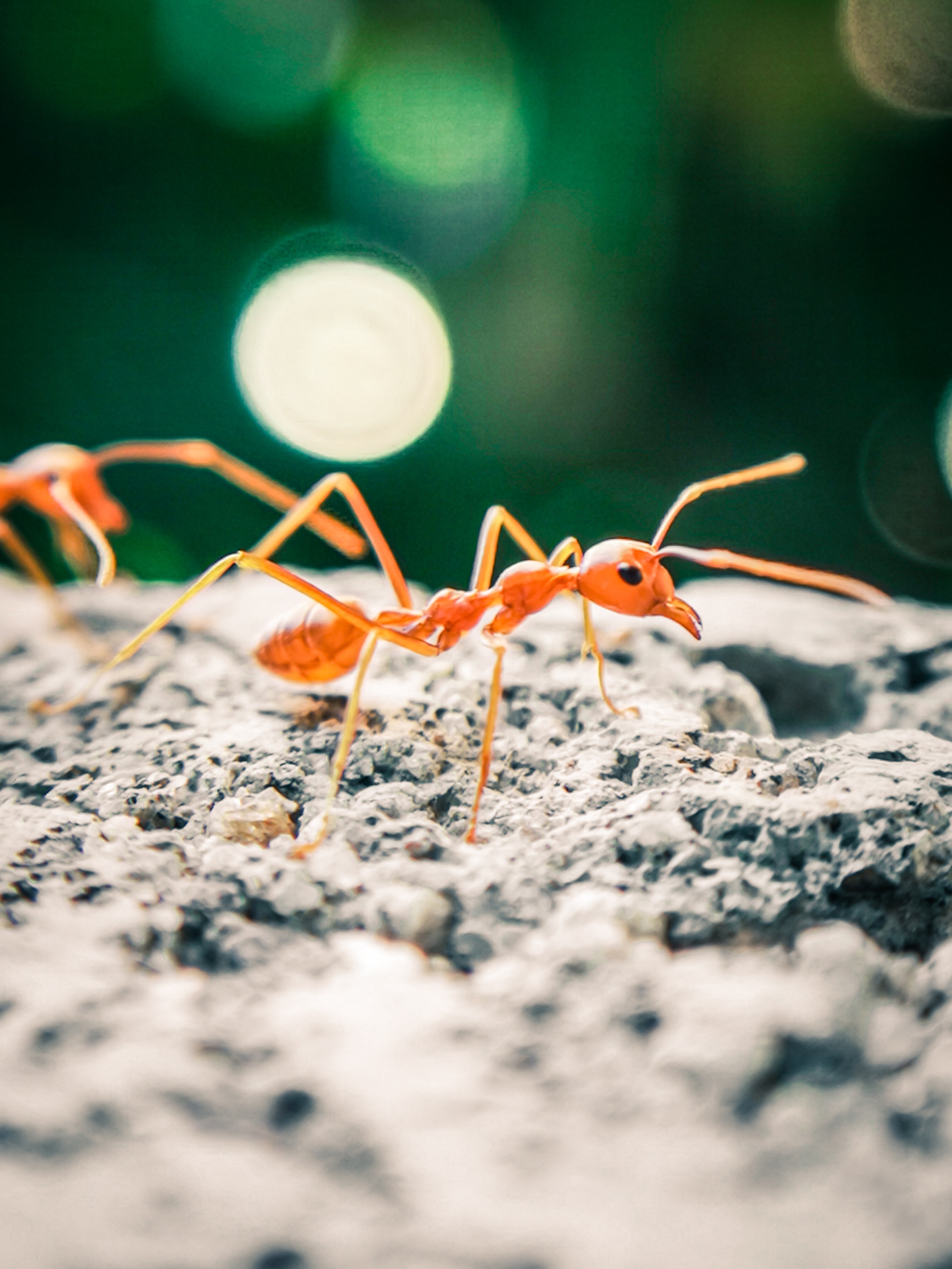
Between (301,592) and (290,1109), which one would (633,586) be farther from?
(290,1109)

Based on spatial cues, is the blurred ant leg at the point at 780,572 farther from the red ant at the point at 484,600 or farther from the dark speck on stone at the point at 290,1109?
the dark speck on stone at the point at 290,1109

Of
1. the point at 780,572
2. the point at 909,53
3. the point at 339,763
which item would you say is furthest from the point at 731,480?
the point at 909,53

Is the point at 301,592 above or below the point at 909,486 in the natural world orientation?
below

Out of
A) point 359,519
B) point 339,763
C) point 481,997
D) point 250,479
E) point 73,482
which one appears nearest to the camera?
point 481,997

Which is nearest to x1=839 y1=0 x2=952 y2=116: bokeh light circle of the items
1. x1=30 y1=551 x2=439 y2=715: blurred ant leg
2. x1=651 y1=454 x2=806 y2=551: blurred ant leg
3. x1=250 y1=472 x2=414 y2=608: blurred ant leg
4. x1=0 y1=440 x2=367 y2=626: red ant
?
x1=651 y1=454 x2=806 y2=551: blurred ant leg

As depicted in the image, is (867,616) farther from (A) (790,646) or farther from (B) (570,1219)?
(B) (570,1219)

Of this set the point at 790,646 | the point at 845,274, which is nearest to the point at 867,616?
the point at 790,646
